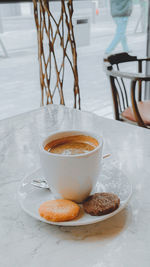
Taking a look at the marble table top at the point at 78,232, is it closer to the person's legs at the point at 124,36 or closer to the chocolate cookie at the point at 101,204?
the chocolate cookie at the point at 101,204

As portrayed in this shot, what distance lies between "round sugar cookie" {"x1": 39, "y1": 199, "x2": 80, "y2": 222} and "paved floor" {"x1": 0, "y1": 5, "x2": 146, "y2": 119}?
63.0 inches

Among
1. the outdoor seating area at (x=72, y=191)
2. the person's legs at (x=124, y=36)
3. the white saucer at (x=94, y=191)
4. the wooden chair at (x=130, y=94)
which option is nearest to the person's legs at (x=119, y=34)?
the person's legs at (x=124, y=36)

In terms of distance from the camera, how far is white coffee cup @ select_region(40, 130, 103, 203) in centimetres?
39

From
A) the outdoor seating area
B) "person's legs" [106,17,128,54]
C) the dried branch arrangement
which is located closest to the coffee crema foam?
the outdoor seating area

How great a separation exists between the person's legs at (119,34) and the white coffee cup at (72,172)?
75.4 inches

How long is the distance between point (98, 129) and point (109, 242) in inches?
14.7

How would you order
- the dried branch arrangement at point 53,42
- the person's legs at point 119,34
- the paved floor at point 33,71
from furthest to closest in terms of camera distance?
the person's legs at point 119,34, the paved floor at point 33,71, the dried branch arrangement at point 53,42

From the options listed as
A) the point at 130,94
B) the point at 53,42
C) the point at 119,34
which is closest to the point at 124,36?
the point at 119,34

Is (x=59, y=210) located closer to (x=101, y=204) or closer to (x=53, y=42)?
(x=101, y=204)

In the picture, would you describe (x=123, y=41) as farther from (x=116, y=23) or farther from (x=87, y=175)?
(x=87, y=175)

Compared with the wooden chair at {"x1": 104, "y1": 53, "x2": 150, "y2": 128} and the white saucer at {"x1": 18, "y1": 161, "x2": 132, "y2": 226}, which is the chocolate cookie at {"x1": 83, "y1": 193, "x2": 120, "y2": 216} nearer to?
the white saucer at {"x1": 18, "y1": 161, "x2": 132, "y2": 226}

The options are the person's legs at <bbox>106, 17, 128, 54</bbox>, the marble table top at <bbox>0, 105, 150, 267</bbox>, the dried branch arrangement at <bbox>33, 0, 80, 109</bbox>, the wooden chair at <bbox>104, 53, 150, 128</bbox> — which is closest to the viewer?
the marble table top at <bbox>0, 105, 150, 267</bbox>

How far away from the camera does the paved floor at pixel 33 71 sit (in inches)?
75.8

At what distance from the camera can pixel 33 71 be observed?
2.23 meters
